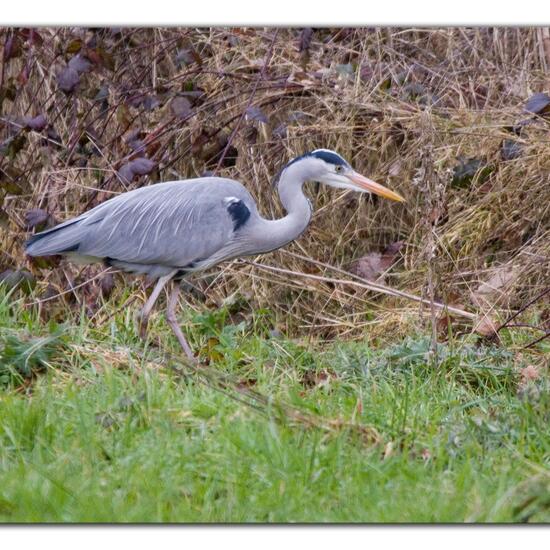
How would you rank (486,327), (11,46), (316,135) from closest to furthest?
1. (486,327)
2. (11,46)
3. (316,135)

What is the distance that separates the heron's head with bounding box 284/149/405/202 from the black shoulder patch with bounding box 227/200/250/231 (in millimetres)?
309

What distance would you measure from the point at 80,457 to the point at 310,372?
1.51 meters

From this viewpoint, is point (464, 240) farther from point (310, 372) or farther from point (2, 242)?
point (2, 242)

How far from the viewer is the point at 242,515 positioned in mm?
3477

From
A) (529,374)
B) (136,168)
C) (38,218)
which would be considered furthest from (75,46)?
(529,374)

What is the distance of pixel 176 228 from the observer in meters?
5.39

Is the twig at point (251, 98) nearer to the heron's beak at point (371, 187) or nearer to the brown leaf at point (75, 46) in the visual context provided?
the brown leaf at point (75, 46)

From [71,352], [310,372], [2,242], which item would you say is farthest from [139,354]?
[2,242]

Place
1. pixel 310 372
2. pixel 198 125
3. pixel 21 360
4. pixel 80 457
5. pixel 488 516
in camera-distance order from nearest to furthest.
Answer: pixel 488 516 < pixel 80 457 < pixel 21 360 < pixel 310 372 < pixel 198 125

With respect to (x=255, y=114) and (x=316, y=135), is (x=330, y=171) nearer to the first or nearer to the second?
(x=255, y=114)

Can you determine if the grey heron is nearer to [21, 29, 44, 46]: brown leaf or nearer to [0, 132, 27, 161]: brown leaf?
[0, 132, 27, 161]: brown leaf

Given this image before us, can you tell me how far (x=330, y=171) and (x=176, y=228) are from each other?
2.56ft

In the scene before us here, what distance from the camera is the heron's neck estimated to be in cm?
555

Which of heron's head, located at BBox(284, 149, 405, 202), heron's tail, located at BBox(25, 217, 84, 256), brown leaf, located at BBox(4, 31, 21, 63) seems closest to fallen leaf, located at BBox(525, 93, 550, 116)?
heron's head, located at BBox(284, 149, 405, 202)
